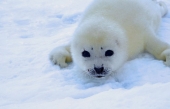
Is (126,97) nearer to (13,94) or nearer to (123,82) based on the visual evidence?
(123,82)

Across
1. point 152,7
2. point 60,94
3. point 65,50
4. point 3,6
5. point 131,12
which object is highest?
point 3,6

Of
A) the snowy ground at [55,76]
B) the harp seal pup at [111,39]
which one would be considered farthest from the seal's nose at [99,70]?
the snowy ground at [55,76]

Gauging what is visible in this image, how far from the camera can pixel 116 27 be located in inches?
117

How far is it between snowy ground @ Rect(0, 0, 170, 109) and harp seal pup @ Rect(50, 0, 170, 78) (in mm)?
95

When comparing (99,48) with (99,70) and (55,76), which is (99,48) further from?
(55,76)

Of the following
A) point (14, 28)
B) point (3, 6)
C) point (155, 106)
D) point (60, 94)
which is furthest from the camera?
point (3, 6)

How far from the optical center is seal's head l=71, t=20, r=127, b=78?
2.72 metres

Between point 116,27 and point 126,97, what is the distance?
113 cm

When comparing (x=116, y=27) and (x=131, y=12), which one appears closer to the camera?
(x=116, y=27)

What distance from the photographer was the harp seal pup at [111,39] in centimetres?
274

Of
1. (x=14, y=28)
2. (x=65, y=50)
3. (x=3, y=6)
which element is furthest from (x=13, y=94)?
(x=3, y=6)

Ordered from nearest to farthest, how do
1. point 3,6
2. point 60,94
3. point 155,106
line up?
point 155,106 < point 60,94 < point 3,6

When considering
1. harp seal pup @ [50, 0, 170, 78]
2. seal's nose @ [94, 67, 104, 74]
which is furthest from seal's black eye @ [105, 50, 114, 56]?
seal's nose @ [94, 67, 104, 74]

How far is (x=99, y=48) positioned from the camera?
2.72m
